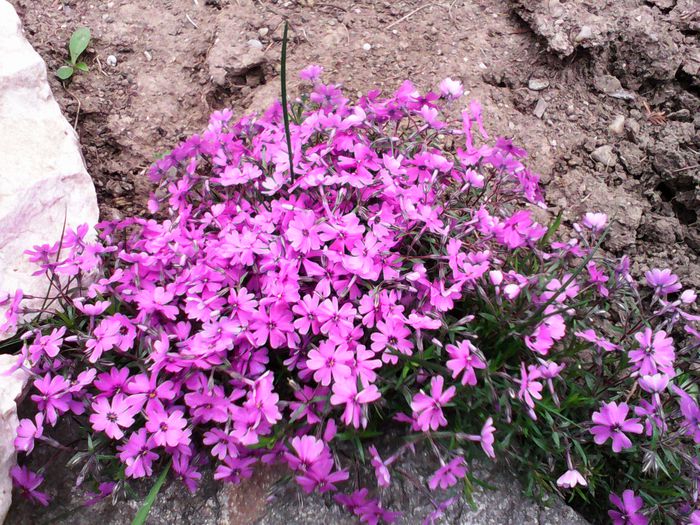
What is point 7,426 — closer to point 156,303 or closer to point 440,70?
point 156,303

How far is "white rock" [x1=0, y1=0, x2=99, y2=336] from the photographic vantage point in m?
2.14

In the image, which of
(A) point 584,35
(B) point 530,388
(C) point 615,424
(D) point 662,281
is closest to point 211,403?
(B) point 530,388

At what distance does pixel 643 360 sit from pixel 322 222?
1031 millimetres

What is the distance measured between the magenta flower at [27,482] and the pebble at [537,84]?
268 cm

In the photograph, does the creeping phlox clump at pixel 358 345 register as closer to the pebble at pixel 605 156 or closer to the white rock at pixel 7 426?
the white rock at pixel 7 426

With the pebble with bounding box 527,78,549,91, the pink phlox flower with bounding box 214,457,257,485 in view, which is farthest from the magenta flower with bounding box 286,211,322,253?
the pebble with bounding box 527,78,549,91

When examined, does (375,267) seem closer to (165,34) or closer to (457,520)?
Result: (457,520)

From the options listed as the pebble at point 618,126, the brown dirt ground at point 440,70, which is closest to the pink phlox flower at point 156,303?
the brown dirt ground at point 440,70

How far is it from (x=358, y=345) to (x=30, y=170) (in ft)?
4.69

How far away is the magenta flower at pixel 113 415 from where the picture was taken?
1740 millimetres

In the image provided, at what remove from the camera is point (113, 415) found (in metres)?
1.77

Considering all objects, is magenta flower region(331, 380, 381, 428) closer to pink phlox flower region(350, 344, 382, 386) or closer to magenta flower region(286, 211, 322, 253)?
pink phlox flower region(350, 344, 382, 386)

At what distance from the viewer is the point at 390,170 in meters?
2.06

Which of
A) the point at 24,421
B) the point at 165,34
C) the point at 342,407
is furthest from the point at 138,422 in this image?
the point at 165,34
